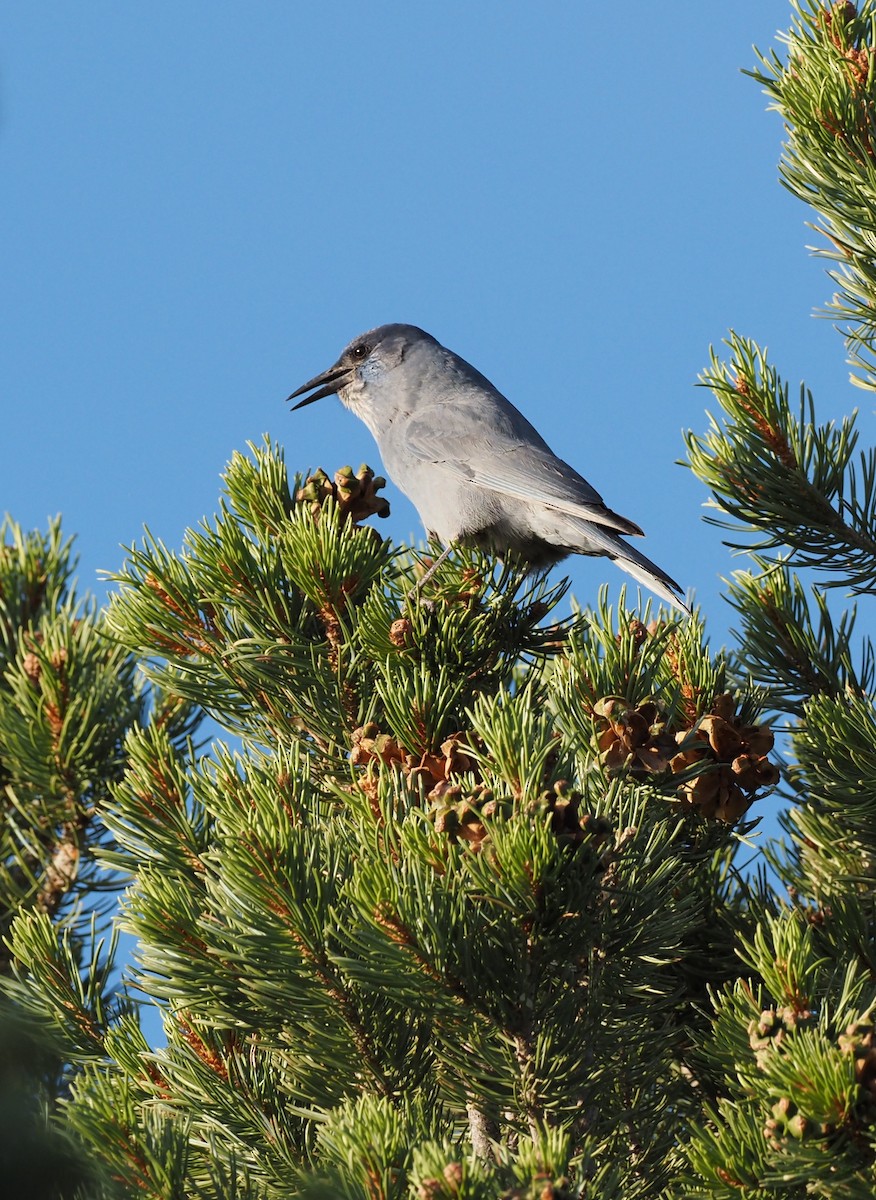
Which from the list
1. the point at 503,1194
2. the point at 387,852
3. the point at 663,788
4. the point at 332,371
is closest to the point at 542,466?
the point at 332,371

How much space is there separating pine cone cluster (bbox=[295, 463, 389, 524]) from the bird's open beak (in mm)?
3312

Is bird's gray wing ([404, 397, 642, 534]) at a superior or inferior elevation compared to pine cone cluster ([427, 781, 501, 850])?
superior

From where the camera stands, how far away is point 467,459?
213 inches

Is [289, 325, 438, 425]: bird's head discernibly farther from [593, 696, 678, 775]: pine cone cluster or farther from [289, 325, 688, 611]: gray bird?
[593, 696, 678, 775]: pine cone cluster

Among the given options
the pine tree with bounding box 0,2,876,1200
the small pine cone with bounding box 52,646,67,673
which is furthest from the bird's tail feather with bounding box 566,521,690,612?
the small pine cone with bounding box 52,646,67,673

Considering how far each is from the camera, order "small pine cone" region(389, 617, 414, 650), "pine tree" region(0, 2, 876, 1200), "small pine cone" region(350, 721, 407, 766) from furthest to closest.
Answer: "small pine cone" region(389, 617, 414, 650), "small pine cone" region(350, 721, 407, 766), "pine tree" region(0, 2, 876, 1200)

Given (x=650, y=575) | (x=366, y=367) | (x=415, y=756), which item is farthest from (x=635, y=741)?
(x=366, y=367)

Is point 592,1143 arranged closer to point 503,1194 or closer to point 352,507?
point 503,1194

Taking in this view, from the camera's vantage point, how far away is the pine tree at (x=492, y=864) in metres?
2.20

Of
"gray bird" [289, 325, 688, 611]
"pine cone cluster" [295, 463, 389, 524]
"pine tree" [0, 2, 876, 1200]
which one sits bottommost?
"pine tree" [0, 2, 876, 1200]

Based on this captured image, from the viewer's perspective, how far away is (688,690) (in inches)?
124

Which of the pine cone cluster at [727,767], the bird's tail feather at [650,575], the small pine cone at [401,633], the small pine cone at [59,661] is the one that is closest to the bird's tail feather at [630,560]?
the bird's tail feather at [650,575]

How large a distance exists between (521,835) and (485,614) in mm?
965

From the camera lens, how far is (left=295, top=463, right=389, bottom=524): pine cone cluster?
3.32 metres
